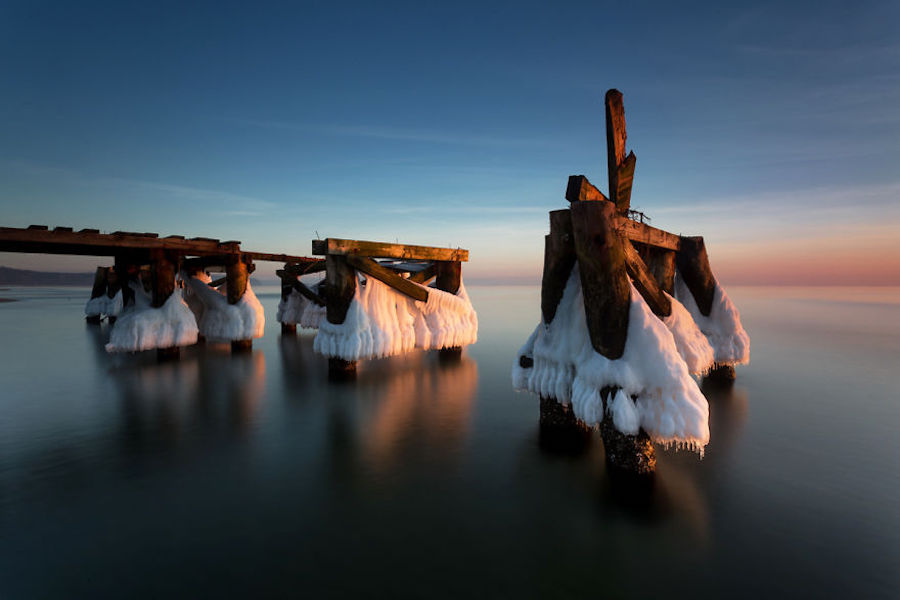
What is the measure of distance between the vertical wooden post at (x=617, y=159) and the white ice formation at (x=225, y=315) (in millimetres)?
10635

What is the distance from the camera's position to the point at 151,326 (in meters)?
9.55

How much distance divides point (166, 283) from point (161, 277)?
176 millimetres

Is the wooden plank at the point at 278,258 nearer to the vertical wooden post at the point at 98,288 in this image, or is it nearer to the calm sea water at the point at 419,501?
the calm sea water at the point at 419,501

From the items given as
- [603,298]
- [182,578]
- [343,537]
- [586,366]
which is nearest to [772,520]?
[586,366]

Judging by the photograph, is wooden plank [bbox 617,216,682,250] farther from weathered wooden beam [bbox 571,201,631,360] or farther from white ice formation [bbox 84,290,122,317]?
white ice formation [bbox 84,290,122,317]

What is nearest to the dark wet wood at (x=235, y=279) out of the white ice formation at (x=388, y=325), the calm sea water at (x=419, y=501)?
the white ice formation at (x=388, y=325)

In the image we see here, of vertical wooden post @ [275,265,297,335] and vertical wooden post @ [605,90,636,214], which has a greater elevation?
vertical wooden post @ [605,90,636,214]

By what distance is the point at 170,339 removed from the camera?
9.83 metres

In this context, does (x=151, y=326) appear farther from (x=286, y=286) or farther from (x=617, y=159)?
(x=617, y=159)

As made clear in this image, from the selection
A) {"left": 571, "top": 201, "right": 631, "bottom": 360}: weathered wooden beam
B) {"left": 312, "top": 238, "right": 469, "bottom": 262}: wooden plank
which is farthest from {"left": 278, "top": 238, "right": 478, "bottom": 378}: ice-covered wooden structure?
{"left": 571, "top": 201, "right": 631, "bottom": 360}: weathered wooden beam

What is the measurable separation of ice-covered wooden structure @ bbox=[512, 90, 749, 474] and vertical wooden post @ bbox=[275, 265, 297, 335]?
11.2 meters

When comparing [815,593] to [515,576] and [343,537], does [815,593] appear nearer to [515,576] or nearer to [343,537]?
→ [515,576]

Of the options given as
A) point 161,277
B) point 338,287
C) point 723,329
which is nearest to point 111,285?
point 161,277

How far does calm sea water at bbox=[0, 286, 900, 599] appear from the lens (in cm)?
272
